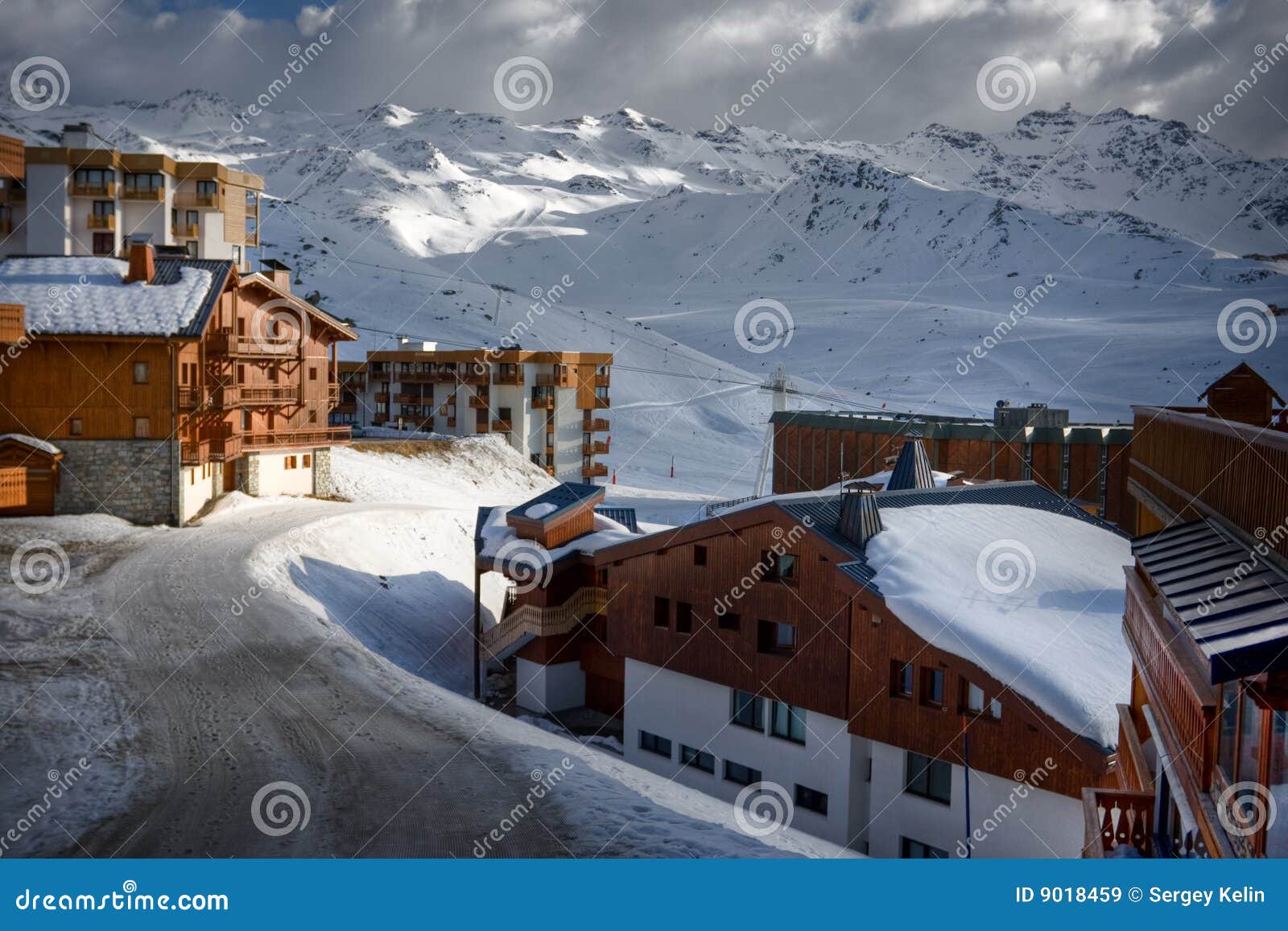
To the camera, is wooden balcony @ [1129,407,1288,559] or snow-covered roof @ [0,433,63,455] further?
snow-covered roof @ [0,433,63,455]

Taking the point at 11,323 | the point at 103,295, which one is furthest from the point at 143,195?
the point at 11,323

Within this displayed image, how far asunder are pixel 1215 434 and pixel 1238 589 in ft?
10.2

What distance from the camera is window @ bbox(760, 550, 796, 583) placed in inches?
936

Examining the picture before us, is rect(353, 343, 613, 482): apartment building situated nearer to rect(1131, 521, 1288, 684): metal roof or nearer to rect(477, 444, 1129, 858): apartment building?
rect(477, 444, 1129, 858): apartment building

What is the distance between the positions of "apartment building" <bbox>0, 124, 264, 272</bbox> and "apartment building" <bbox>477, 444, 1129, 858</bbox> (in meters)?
41.4

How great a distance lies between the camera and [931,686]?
818 inches

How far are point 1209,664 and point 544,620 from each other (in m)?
22.4

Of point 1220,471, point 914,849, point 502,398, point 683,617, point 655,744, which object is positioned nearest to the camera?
point 1220,471

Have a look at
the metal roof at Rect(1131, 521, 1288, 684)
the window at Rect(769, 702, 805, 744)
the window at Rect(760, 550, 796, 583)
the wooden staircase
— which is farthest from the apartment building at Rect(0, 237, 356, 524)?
the metal roof at Rect(1131, 521, 1288, 684)

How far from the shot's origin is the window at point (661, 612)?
26.7 metres

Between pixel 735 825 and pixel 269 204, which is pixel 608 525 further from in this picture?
pixel 269 204

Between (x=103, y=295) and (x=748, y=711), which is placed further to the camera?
(x=103, y=295)

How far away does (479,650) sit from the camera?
1190 inches

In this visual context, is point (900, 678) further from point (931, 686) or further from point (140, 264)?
point (140, 264)
